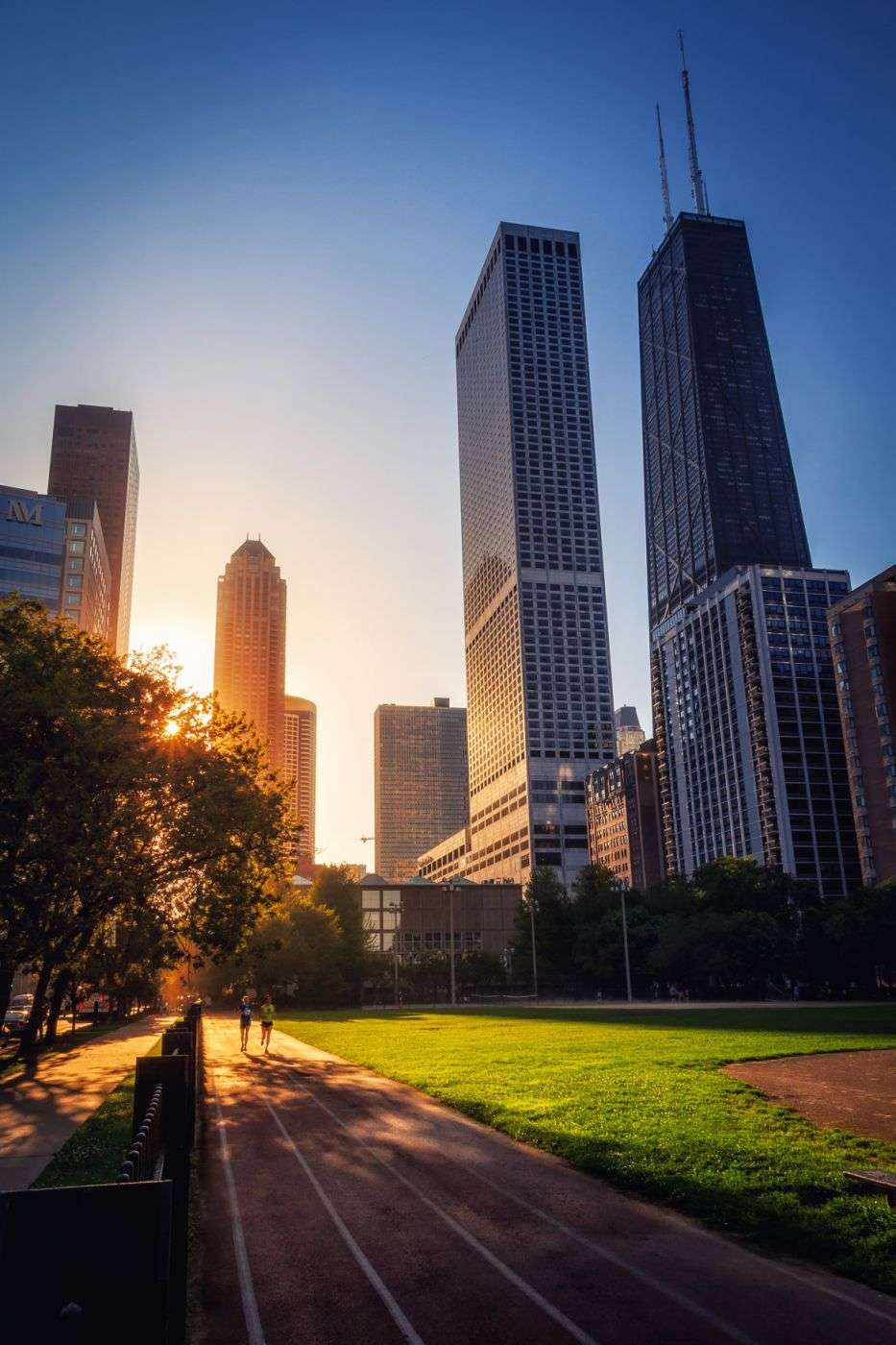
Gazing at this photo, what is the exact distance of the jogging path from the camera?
29.5 ft

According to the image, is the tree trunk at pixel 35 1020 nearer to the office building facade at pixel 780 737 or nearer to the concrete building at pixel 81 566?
the concrete building at pixel 81 566

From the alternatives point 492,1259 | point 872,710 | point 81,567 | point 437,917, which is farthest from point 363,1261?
point 81,567

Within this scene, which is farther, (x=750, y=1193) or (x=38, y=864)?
(x=38, y=864)

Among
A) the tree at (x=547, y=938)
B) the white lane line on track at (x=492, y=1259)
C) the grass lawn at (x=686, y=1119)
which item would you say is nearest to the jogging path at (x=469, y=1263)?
the white lane line on track at (x=492, y=1259)

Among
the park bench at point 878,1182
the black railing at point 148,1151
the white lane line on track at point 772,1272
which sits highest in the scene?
the black railing at point 148,1151

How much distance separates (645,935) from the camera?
97.8m

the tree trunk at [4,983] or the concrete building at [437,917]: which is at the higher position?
the concrete building at [437,917]

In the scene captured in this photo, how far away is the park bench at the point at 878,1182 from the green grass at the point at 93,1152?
10.9 metres

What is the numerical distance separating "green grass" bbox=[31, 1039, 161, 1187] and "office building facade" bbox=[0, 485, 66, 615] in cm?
13282

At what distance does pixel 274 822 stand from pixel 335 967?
180 ft

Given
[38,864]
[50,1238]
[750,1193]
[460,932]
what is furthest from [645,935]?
[50,1238]

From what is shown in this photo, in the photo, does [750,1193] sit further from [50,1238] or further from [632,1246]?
[50,1238]

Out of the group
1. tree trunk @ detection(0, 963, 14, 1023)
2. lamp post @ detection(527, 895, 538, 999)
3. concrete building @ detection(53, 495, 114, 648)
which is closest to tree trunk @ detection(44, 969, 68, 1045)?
tree trunk @ detection(0, 963, 14, 1023)

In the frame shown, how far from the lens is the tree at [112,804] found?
109ft
